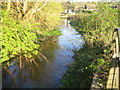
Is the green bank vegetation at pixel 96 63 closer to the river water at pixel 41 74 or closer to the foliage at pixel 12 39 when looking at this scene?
the river water at pixel 41 74

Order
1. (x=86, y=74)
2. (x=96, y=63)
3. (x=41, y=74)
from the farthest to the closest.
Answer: (x=41, y=74) < (x=96, y=63) < (x=86, y=74)

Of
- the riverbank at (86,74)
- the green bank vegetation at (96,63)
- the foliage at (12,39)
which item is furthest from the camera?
the foliage at (12,39)

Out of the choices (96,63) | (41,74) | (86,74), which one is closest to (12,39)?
(41,74)

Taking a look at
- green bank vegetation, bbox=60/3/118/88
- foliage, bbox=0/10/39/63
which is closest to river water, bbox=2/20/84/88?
green bank vegetation, bbox=60/3/118/88

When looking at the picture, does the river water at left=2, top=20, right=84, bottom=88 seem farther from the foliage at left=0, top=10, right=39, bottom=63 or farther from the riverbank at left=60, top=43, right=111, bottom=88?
the foliage at left=0, top=10, right=39, bottom=63

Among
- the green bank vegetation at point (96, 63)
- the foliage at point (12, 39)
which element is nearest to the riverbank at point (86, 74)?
the green bank vegetation at point (96, 63)

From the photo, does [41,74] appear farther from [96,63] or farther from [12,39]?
[96,63]

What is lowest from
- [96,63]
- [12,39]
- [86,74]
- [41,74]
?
[41,74]

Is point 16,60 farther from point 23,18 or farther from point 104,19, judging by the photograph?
point 104,19

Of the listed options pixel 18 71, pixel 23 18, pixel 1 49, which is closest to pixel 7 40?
pixel 1 49

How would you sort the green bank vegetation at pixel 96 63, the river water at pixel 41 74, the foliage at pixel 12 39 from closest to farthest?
the green bank vegetation at pixel 96 63 → the foliage at pixel 12 39 → the river water at pixel 41 74

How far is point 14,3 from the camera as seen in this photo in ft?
32.1

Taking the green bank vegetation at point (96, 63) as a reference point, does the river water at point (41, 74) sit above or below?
below

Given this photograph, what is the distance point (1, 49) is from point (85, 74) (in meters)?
4.14
